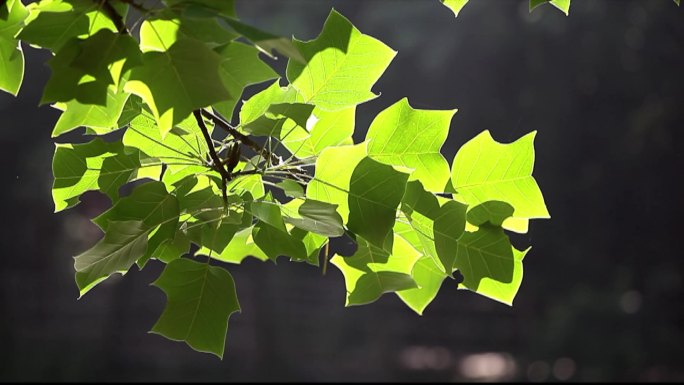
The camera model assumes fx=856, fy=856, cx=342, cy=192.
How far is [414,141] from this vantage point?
11.8 inches

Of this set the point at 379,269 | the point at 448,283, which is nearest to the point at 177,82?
the point at 379,269

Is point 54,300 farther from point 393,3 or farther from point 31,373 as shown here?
point 393,3

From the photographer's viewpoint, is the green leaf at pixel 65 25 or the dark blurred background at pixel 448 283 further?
the dark blurred background at pixel 448 283

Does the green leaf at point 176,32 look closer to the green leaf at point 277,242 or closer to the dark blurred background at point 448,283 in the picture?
the green leaf at point 277,242

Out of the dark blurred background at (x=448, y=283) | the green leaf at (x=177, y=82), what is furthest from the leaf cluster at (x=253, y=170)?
the dark blurred background at (x=448, y=283)

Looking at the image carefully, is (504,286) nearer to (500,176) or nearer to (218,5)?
(500,176)

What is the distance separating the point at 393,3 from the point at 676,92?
77.7 inches

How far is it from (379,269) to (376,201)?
56mm

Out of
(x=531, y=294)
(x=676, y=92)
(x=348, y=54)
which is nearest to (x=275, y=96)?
(x=348, y=54)

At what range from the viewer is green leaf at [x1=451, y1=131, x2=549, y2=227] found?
0.31m

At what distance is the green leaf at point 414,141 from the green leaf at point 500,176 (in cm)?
2

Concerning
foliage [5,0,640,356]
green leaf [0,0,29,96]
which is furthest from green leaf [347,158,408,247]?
green leaf [0,0,29,96]

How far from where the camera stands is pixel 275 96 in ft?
0.99

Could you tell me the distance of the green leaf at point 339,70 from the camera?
0.29 metres
